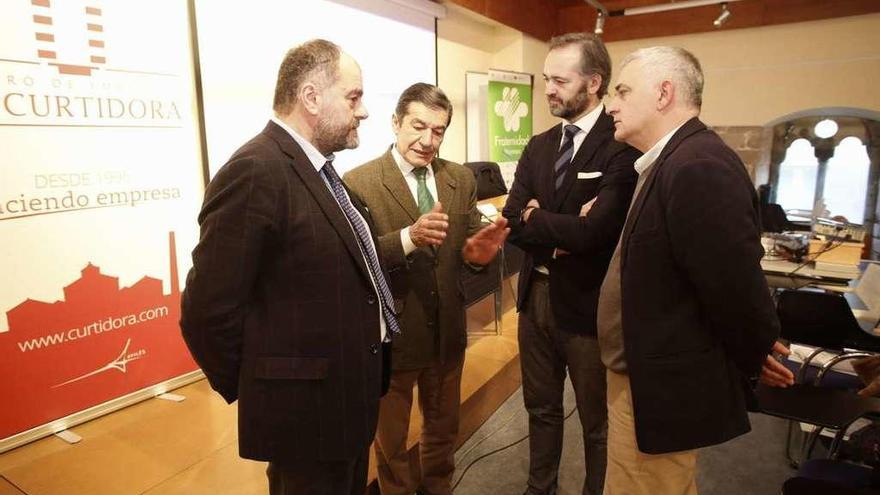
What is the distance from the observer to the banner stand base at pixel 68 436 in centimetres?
231

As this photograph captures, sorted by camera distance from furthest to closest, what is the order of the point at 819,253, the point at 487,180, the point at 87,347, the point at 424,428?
1. the point at 487,180
2. the point at 819,253
3. the point at 87,347
4. the point at 424,428

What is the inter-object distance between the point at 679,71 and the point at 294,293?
1.23 m

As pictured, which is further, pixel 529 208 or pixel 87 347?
pixel 87 347

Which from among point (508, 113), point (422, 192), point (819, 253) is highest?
point (508, 113)

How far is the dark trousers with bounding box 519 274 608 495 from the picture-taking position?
76.9 inches

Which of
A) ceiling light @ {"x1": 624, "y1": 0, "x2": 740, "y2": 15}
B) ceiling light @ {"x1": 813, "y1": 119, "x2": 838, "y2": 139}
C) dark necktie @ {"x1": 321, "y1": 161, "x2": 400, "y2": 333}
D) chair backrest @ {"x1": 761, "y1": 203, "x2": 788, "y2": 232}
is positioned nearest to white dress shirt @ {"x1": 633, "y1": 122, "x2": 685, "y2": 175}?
dark necktie @ {"x1": 321, "y1": 161, "x2": 400, "y2": 333}

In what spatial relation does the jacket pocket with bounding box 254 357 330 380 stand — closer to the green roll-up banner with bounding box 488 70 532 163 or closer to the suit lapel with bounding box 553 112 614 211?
the suit lapel with bounding box 553 112 614 211

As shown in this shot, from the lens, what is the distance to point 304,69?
51.7 inches

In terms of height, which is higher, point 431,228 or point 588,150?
point 588,150

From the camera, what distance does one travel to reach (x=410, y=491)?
2.03 metres

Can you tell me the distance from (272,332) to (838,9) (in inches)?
263

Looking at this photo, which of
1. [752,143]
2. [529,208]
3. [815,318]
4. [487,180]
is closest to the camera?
[529,208]

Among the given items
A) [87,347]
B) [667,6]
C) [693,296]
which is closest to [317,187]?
[693,296]

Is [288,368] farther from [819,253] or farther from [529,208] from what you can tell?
[819,253]
